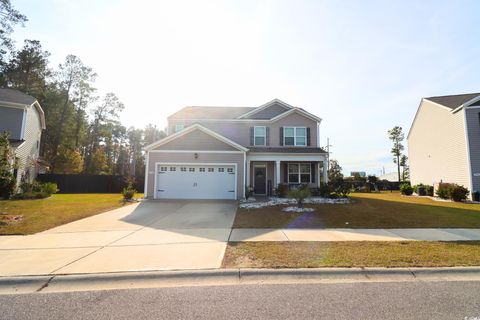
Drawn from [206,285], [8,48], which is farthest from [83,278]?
[8,48]

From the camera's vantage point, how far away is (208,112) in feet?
70.0

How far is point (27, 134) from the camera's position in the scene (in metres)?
18.8

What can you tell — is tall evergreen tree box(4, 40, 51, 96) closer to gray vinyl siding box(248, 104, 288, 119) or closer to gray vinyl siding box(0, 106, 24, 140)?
gray vinyl siding box(0, 106, 24, 140)

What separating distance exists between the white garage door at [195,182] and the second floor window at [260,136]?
440cm

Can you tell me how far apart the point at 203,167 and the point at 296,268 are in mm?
11834

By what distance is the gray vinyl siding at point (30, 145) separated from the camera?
58.7ft

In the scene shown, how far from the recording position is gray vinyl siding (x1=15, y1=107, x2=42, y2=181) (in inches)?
704

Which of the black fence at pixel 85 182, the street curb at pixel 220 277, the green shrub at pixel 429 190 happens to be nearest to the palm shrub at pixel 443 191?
Result: the green shrub at pixel 429 190

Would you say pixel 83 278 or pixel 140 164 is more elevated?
pixel 140 164

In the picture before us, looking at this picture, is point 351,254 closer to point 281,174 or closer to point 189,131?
point 189,131

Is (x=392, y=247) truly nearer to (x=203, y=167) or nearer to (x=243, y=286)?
(x=243, y=286)

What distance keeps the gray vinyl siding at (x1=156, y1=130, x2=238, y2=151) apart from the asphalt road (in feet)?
39.8

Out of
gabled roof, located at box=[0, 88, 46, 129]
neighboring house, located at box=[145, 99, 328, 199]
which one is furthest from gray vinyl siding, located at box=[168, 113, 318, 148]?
gabled roof, located at box=[0, 88, 46, 129]

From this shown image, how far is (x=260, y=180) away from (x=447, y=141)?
1432cm
